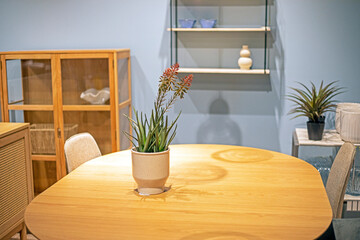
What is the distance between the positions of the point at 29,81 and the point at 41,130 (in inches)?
17.0

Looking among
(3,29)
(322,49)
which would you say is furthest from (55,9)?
(322,49)

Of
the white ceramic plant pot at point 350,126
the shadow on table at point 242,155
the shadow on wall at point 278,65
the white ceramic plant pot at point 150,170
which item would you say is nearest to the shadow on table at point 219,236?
the white ceramic plant pot at point 150,170

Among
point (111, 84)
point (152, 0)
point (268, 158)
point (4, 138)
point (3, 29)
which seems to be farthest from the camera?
point (3, 29)

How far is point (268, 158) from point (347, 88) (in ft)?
5.32

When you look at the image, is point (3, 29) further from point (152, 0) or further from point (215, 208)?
point (215, 208)

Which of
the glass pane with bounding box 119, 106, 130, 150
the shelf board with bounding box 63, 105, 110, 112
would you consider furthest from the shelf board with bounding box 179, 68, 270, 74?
the shelf board with bounding box 63, 105, 110, 112

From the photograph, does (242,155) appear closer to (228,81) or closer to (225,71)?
(225,71)

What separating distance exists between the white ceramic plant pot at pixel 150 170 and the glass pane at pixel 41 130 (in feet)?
6.86

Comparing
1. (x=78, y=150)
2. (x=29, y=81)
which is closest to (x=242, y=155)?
(x=78, y=150)

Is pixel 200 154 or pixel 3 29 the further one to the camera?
pixel 3 29

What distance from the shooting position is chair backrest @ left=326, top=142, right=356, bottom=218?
6.83 ft

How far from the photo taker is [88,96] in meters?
3.73

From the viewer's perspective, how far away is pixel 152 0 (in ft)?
12.7

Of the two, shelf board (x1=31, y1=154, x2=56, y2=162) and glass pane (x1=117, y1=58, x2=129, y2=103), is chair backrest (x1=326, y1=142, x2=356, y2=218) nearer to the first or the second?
glass pane (x1=117, y1=58, x2=129, y2=103)
